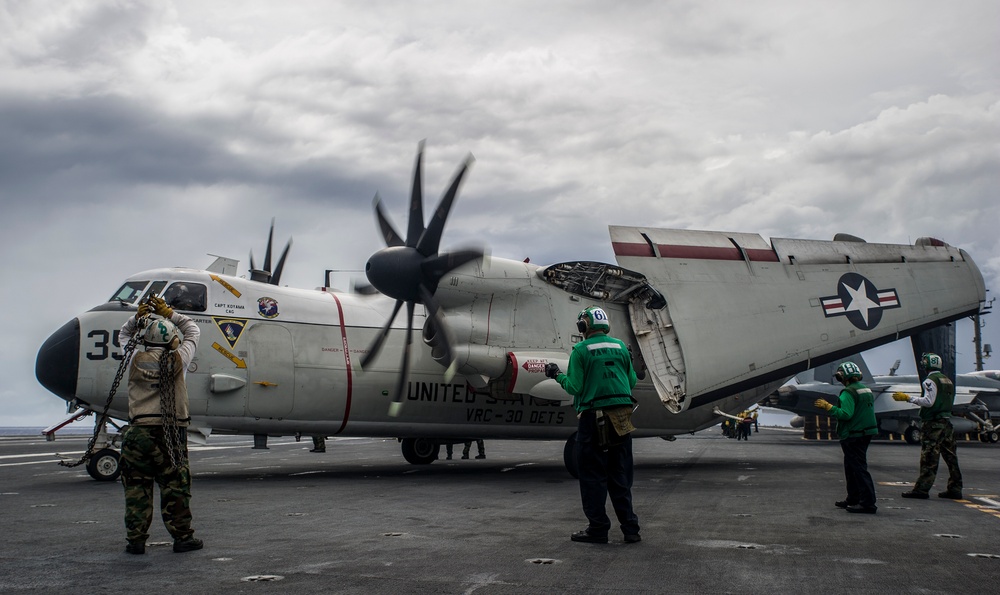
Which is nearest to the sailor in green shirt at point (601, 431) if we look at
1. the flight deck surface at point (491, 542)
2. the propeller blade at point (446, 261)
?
the flight deck surface at point (491, 542)

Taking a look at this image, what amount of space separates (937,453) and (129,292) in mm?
14114

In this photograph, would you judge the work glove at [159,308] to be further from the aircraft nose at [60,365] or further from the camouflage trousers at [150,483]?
the aircraft nose at [60,365]

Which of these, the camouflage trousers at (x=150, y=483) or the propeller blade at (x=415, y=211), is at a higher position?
the propeller blade at (x=415, y=211)

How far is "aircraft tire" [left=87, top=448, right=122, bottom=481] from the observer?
13172 mm

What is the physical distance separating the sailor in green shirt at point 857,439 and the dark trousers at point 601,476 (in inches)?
149

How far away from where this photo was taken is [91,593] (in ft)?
15.4

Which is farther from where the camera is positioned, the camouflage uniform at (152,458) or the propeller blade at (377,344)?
the propeller blade at (377,344)

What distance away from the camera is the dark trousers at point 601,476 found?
7.00 m

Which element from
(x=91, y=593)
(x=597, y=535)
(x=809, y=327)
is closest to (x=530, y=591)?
(x=597, y=535)

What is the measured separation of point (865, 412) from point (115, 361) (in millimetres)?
12389

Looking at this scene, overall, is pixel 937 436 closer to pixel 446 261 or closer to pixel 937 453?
pixel 937 453

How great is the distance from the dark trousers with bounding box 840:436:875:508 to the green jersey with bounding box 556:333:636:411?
13.0 ft

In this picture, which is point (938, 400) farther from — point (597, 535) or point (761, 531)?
point (597, 535)

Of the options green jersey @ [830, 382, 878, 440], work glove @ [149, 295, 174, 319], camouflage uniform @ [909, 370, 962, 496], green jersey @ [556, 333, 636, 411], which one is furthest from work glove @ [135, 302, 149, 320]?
camouflage uniform @ [909, 370, 962, 496]
